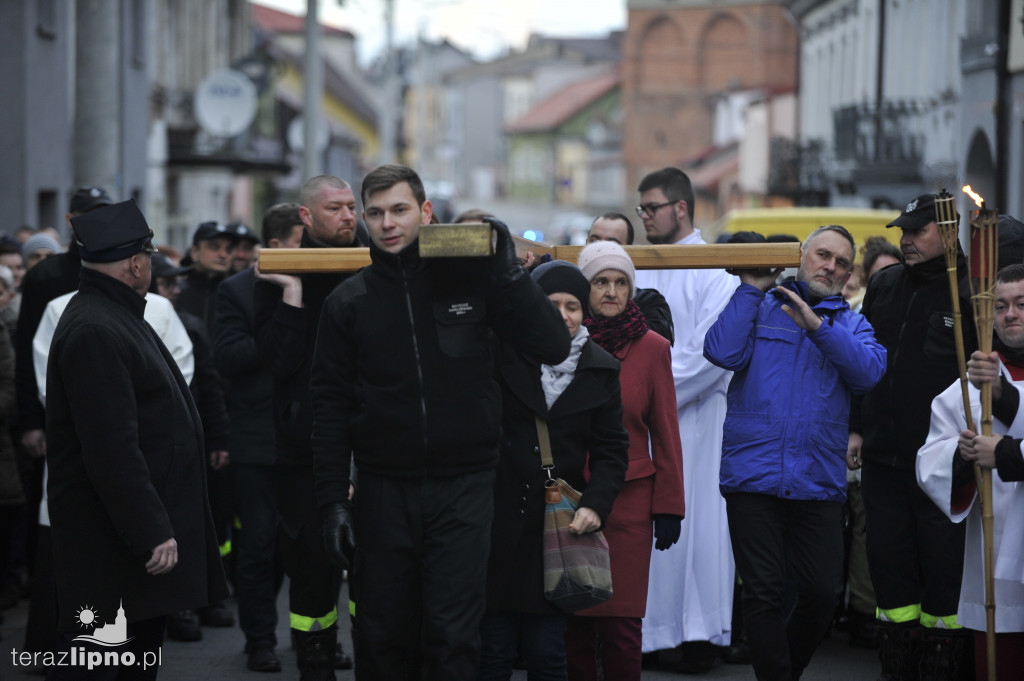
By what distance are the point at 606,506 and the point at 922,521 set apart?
1.77 m

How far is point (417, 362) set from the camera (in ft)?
16.1

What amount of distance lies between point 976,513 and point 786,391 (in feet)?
2.89

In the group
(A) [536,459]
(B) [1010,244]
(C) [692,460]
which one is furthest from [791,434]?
(B) [1010,244]

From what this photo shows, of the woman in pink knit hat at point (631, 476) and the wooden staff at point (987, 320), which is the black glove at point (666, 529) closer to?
the woman in pink knit hat at point (631, 476)

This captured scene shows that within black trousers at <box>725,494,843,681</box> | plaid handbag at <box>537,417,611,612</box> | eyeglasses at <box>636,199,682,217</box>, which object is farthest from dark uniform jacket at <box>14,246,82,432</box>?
black trousers at <box>725,494,843,681</box>

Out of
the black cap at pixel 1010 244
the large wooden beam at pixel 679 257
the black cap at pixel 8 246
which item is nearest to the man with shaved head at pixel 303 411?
the large wooden beam at pixel 679 257

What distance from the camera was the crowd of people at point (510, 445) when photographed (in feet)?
16.3

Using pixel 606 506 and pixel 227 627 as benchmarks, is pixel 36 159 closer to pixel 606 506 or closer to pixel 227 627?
pixel 227 627

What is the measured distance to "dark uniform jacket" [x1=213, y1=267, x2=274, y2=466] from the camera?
7.48 m

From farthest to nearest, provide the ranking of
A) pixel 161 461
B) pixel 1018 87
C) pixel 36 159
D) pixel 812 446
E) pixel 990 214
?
1. pixel 1018 87
2. pixel 36 159
3. pixel 812 446
4. pixel 990 214
5. pixel 161 461

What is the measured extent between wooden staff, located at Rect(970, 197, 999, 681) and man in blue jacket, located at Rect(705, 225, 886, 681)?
0.51 m

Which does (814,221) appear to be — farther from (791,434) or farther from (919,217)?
(791,434)

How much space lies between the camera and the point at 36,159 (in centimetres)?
1769

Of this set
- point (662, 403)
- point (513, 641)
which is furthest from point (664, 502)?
point (513, 641)
